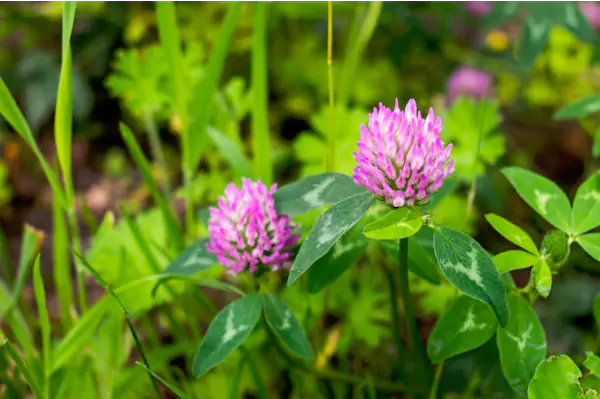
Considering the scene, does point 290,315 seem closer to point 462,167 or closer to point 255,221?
point 255,221

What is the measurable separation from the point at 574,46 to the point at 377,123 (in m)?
1.53

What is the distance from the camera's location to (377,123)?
75 centimetres

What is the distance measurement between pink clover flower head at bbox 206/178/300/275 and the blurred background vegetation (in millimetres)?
654

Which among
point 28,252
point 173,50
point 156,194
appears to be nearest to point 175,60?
point 173,50

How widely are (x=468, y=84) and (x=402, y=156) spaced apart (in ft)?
4.34

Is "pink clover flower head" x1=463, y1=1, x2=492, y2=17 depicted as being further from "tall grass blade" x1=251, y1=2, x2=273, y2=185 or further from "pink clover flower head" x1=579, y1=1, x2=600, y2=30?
"tall grass blade" x1=251, y1=2, x2=273, y2=185

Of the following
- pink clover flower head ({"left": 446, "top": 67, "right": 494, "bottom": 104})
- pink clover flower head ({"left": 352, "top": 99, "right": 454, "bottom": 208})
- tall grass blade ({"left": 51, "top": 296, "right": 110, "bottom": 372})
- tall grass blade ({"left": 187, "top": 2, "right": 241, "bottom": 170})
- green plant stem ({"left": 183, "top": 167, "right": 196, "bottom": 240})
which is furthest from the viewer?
pink clover flower head ({"left": 446, "top": 67, "right": 494, "bottom": 104})

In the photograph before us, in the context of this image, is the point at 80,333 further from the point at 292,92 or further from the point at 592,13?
the point at 592,13

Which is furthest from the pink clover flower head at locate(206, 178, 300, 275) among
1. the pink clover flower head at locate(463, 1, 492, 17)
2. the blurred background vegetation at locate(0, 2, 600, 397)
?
the pink clover flower head at locate(463, 1, 492, 17)

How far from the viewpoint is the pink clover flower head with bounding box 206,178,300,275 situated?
0.87 metres

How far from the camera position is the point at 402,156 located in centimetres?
73

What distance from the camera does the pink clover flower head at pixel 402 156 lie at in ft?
2.41

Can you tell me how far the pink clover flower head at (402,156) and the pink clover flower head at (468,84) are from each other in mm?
1238

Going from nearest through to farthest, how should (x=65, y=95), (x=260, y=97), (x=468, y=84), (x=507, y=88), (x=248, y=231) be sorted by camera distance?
1. (x=248, y=231)
2. (x=65, y=95)
3. (x=260, y=97)
4. (x=468, y=84)
5. (x=507, y=88)
